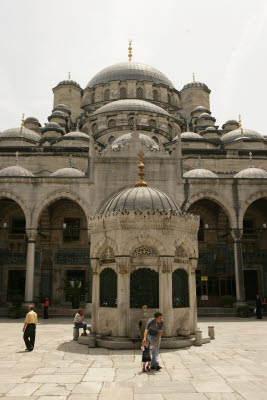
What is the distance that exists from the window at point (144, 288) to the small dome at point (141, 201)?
1.54m

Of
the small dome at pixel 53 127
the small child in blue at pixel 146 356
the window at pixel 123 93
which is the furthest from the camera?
the window at pixel 123 93

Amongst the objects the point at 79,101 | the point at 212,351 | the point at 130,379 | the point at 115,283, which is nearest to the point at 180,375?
the point at 130,379

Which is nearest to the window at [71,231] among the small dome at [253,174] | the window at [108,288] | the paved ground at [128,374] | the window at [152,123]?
the small dome at [253,174]

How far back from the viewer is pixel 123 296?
8609 millimetres

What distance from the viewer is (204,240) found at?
22.5 metres

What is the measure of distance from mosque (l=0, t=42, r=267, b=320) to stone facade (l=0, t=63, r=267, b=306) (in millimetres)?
58

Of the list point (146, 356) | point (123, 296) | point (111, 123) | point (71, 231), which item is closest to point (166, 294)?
point (123, 296)

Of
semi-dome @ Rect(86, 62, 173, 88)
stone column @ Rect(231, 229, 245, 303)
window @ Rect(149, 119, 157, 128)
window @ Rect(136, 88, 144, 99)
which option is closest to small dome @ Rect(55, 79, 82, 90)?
semi-dome @ Rect(86, 62, 173, 88)

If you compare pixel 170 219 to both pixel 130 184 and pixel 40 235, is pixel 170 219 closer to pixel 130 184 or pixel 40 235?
pixel 130 184

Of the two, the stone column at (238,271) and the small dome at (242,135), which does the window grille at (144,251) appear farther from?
the small dome at (242,135)

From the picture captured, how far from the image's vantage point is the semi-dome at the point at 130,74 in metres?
36.3

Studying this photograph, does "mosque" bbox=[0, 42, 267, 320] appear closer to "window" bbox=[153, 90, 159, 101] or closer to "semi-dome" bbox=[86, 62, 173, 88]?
"window" bbox=[153, 90, 159, 101]

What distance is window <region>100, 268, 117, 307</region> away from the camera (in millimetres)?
8939

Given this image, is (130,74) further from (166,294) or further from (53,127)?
(166,294)
